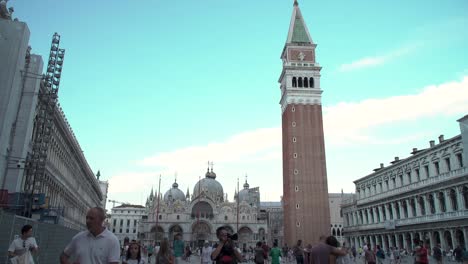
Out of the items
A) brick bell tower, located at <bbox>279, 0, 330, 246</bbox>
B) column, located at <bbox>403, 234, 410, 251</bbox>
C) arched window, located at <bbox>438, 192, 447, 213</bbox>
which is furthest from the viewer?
brick bell tower, located at <bbox>279, 0, 330, 246</bbox>

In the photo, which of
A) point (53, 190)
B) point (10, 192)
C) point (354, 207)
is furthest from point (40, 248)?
point (354, 207)

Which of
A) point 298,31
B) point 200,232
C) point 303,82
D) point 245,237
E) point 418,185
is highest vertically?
point 298,31

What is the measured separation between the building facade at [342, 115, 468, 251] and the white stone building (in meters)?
59.6

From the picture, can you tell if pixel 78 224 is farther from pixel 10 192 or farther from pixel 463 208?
pixel 463 208

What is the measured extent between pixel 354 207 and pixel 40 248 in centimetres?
5197

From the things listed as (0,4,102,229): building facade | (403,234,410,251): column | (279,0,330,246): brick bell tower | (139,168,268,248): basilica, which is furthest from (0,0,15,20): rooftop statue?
(139,168,268,248): basilica

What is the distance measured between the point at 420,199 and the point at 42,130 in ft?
118

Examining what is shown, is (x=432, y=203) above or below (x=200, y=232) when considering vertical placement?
above

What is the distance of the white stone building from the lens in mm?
95938

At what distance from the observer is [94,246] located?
448 centimetres

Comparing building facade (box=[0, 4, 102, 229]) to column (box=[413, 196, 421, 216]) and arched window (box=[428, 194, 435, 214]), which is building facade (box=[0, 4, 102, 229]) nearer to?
arched window (box=[428, 194, 435, 214])

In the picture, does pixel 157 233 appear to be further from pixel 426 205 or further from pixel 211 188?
pixel 426 205

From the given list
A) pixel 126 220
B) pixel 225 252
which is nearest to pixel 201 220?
pixel 126 220

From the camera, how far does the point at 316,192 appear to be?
53.4 metres
